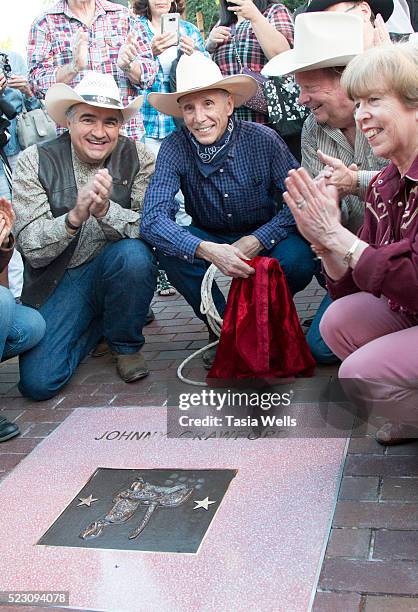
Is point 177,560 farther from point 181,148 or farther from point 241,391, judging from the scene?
point 181,148

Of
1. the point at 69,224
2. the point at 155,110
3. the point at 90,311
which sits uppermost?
the point at 155,110

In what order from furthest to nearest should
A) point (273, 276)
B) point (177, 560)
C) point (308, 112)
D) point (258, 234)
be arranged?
point (308, 112), point (258, 234), point (273, 276), point (177, 560)

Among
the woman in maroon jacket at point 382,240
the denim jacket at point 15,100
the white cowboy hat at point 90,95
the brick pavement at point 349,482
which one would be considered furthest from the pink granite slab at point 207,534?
the denim jacket at point 15,100

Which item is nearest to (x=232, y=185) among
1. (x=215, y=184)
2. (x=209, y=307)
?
(x=215, y=184)

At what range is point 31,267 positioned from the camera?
406 cm

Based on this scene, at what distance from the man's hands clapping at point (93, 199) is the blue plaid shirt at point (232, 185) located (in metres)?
0.24

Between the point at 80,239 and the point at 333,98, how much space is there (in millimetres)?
1488

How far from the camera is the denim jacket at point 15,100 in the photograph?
15.6 ft

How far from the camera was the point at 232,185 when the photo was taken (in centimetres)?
398

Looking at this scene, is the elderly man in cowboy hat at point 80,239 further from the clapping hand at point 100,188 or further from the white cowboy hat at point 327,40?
the white cowboy hat at point 327,40

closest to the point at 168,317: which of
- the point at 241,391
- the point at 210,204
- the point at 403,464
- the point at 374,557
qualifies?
the point at 210,204

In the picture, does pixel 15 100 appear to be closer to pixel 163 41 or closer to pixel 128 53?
pixel 128 53

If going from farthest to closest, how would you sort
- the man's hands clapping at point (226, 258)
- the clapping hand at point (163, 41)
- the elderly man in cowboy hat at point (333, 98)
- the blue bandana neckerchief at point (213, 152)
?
the clapping hand at point (163, 41), the blue bandana neckerchief at point (213, 152), the man's hands clapping at point (226, 258), the elderly man in cowboy hat at point (333, 98)

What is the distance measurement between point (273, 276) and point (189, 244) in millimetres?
466
